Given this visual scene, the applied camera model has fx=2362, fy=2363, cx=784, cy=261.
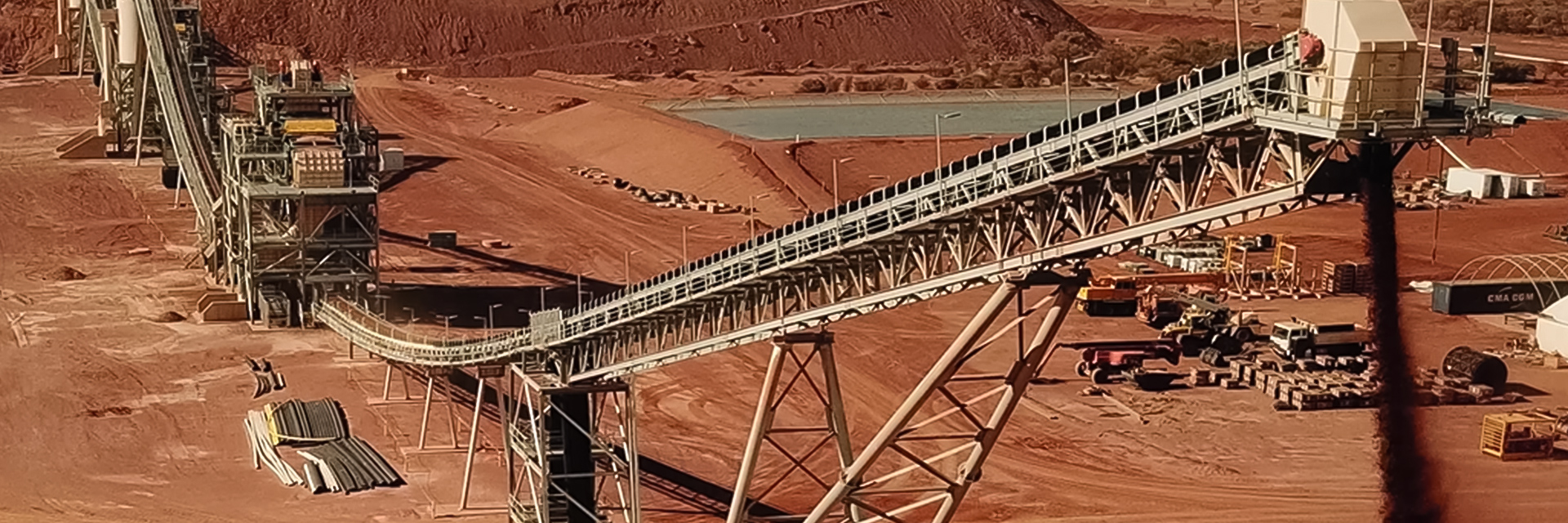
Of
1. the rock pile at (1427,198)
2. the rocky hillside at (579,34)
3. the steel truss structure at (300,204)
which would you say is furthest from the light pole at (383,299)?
the rocky hillside at (579,34)

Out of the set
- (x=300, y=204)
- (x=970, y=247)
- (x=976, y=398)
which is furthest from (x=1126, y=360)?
(x=970, y=247)

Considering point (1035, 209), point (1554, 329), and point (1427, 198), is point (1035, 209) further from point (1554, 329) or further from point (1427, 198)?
point (1427, 198)

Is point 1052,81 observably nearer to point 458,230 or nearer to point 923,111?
point 923,111

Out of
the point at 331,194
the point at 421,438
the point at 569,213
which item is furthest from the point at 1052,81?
the point at 421,438

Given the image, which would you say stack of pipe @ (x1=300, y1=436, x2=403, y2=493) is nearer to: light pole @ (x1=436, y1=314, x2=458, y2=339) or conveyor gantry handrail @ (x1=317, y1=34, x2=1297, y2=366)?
conveyor gantry handrail @ (x1=317, y1=34, x2=1297, y2=366)

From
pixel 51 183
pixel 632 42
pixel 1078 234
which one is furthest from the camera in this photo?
pixel 632 42
